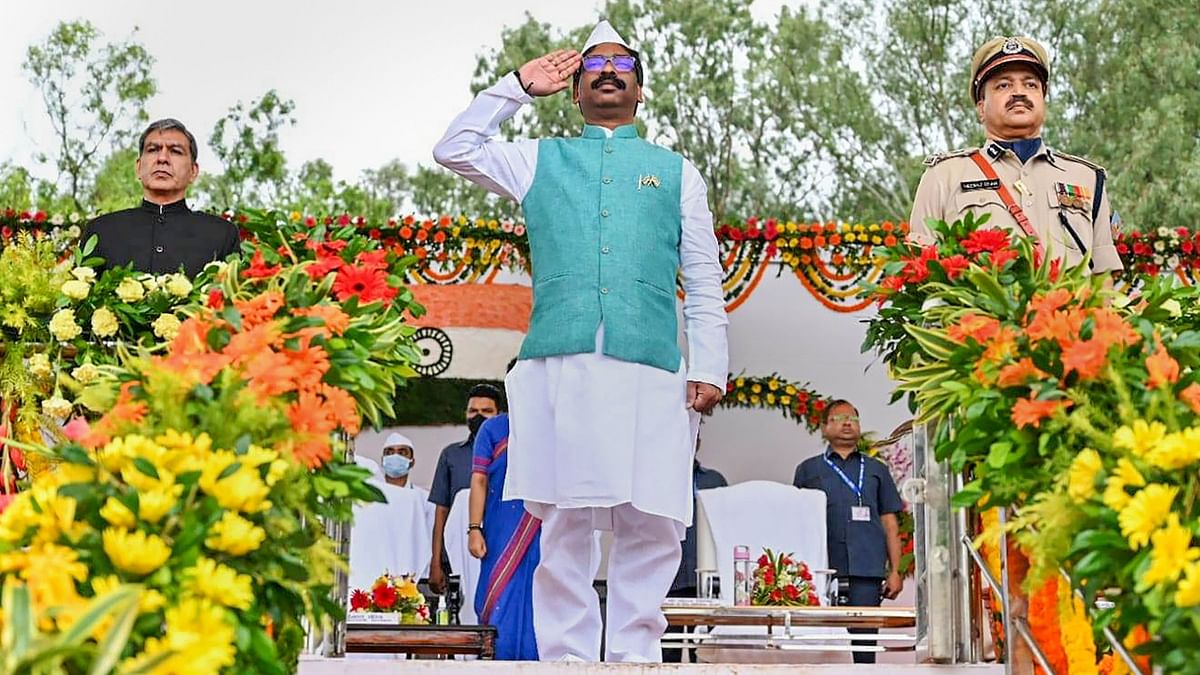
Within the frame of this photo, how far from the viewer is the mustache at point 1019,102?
17.4 ft

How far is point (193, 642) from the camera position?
8.38 ft

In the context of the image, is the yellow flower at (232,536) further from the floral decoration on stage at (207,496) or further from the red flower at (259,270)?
the red flower at (259,270)

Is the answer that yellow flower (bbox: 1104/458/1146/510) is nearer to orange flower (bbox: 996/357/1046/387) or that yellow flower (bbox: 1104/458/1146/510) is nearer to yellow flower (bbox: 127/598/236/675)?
orange flower (bbox: 996/357/1046/387)

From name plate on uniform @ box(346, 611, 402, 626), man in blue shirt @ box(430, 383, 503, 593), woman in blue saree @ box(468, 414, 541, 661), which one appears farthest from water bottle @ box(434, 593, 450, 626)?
woman in blue saree @ box(468, 414, 541, 661)

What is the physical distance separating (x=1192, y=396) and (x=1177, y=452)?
25 centimetres

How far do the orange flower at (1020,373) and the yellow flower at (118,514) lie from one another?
6.05 feet

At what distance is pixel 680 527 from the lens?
5105 millimetres

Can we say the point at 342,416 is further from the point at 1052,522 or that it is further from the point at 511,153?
the point at 511,153

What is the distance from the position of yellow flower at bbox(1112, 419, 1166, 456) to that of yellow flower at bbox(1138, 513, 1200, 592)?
0.67ft

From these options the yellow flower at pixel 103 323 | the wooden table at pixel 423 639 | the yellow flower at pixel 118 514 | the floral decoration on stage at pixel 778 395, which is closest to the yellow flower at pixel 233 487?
the yellow flower at pixel 118 514

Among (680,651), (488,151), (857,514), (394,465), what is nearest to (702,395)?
(488,151)

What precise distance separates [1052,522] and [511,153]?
8.75 feet

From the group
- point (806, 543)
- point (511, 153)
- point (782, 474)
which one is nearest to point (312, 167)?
point (782, 474)

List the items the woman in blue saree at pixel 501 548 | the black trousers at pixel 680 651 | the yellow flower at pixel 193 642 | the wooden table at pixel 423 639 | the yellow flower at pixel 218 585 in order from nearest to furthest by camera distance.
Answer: the yellow flower at pixel 193 642, the yellow flower at pixel 218 585, the wooden table at pixel 423 639, the woman in blue saree at pixel 501 548, the black trousers at pixel 680 651
